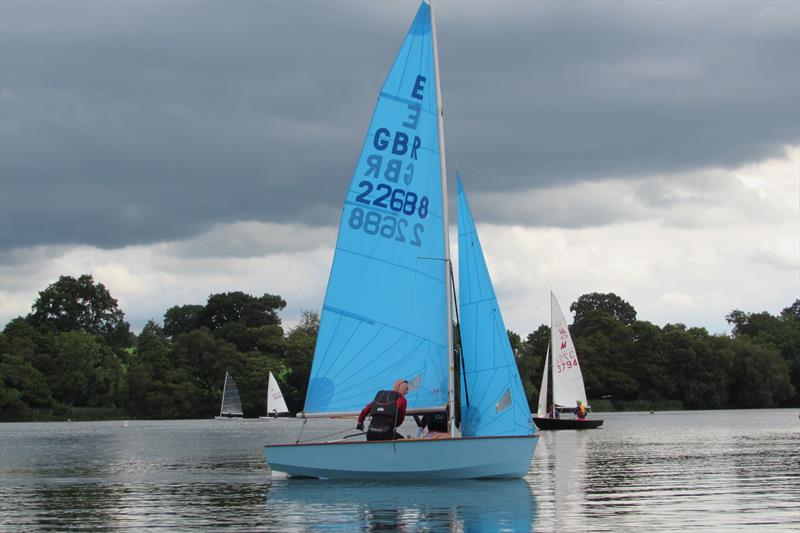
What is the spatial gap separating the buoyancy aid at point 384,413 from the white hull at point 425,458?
35cm

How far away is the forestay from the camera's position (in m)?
80.1

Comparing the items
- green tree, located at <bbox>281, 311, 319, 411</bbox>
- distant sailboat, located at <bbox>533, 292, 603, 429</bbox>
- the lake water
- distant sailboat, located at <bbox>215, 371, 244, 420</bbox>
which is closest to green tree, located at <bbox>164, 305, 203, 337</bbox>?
green tree, located at <bbox>281, 311, 319, 411</bbox>

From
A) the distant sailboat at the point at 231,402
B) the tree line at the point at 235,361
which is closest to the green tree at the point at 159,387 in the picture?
the tree line at the point at 235,361

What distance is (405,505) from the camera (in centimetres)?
2559

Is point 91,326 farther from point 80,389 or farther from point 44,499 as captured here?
point 44,499

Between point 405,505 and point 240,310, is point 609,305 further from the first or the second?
point 405,505

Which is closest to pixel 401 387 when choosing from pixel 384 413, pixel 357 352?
pixel 384 413

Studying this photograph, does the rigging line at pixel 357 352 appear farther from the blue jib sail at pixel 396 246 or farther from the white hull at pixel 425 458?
the white hull at pixel 425 458

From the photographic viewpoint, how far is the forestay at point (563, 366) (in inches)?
3155

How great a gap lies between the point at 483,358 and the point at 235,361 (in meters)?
115

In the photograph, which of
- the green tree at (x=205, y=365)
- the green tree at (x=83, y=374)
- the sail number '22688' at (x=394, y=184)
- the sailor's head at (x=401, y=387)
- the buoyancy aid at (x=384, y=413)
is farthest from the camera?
the green tree at (x=205, y=365)

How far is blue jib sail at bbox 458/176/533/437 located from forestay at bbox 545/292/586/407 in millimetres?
50016

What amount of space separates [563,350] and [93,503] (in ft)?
184

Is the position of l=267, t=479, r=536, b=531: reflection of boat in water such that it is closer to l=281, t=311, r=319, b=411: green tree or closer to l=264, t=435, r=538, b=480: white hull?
l=264, t=435, r=538, b=480: white hull
